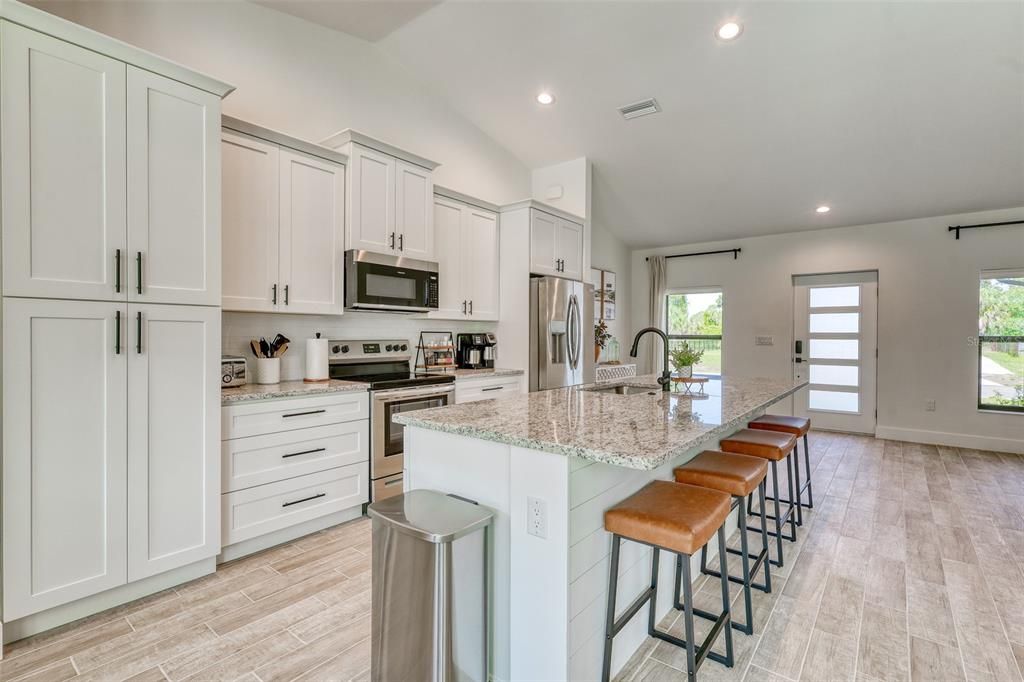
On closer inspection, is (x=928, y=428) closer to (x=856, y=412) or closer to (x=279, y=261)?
(x=856, y=412)

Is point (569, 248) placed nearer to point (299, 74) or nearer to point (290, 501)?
point (299, 74)

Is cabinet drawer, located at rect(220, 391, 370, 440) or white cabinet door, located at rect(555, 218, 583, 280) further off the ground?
white cabinet door, located at rect(555, 218, 583, 280)

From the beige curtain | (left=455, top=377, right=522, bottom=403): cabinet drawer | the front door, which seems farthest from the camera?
the beige curtain

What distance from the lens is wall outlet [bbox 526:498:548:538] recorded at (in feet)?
4.73

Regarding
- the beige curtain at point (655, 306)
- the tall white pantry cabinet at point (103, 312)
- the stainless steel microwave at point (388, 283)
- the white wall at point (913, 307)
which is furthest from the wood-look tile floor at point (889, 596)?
the beige curtain at point (655, 306)

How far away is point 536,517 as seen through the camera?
4.80 ft

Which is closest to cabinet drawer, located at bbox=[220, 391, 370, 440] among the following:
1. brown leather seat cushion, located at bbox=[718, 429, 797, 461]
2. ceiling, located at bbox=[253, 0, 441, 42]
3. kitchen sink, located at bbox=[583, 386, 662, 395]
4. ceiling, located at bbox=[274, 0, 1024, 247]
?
kitchen sink, located at bbox=[583, 386, 662, 395]

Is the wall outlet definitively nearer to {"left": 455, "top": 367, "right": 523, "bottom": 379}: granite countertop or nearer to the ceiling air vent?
{"left": 455, "top": 367, "right": 523, "bottom": 379}: granite countertop

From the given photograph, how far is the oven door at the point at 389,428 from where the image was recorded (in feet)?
10.3

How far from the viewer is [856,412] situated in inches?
233

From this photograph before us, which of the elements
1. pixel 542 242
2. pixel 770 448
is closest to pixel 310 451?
pixel 770 448

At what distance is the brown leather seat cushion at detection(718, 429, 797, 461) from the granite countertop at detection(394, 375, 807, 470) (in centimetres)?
26

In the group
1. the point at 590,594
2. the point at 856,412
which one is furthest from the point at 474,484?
the point at 856,412

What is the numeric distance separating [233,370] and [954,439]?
7.10 m
